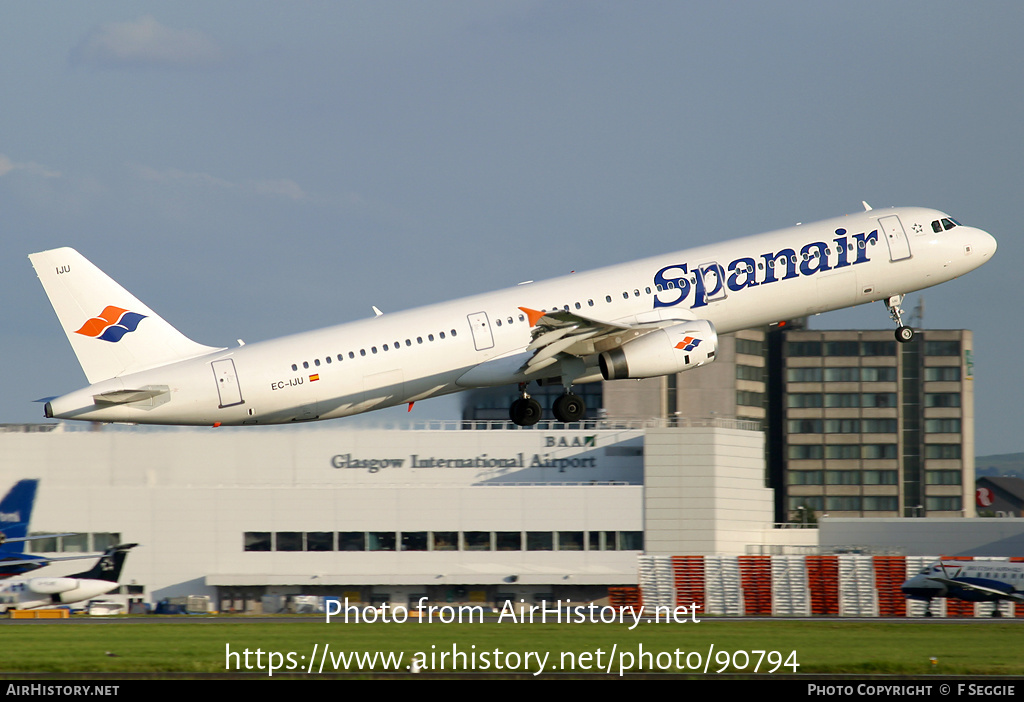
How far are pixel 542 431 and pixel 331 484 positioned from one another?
16595 millimetres

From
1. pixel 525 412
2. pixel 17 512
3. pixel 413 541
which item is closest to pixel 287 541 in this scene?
pixel 413 541

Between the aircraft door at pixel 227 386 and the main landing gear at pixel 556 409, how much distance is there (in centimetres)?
1079

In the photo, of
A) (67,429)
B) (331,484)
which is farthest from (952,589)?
(67,429)

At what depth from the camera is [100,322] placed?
45844 mm

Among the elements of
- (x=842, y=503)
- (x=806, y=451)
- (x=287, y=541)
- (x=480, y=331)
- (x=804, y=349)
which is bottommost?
(x=842, y=503)

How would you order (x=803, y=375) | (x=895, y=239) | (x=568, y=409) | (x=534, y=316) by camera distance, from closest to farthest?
(x=534, y=316), (x=568, y=409), (x=895, y=239), (x=803, y=375)

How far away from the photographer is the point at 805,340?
176500 mm

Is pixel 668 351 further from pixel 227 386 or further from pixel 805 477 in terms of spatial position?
pixel 805 477

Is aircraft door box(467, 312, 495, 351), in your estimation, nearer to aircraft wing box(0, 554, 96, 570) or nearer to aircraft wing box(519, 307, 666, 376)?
aircraft wing box(519, 307, 666, 376)

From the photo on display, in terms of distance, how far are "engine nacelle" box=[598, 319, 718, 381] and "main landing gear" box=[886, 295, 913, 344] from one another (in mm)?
9388

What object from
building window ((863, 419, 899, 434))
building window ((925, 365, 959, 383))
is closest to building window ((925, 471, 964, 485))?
building window ((863, 419, 899, 434))

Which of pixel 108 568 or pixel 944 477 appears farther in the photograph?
pixel 944 477

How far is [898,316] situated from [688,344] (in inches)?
443
